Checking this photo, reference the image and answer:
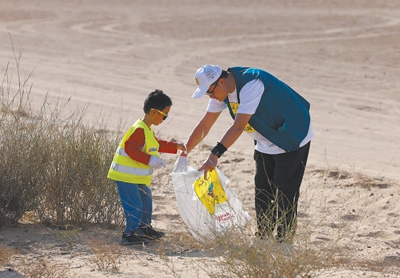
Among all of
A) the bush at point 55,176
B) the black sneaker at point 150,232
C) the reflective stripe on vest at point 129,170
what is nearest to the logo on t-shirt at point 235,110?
the reflective stripe on vest at point 129,170

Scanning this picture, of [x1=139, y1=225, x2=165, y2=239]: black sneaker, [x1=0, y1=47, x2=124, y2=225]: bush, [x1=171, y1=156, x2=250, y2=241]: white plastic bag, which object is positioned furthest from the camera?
[x1=0, y1=47, x2=124, y2=225]: bush

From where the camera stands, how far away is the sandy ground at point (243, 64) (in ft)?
23.1

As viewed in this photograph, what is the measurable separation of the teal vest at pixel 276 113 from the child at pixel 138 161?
511 mm

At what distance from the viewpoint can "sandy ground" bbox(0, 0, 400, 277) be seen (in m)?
7.04

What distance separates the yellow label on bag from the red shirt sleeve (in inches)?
16.7

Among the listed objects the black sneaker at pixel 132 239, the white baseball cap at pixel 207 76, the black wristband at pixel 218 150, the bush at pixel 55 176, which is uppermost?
the white baseball cap at pixel 207 76

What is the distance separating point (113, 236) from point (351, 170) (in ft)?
11.6

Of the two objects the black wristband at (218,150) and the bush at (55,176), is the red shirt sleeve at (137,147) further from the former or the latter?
the bush at (55,176)

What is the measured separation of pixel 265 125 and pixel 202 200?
0.69m

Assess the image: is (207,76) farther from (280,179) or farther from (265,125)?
(280,179)

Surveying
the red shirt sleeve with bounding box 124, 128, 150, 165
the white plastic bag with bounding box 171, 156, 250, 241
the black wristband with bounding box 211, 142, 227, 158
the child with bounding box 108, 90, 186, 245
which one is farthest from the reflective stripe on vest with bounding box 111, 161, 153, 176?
the black wristband with bounding box 211, 142, 227, 158

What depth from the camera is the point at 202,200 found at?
6.09 m

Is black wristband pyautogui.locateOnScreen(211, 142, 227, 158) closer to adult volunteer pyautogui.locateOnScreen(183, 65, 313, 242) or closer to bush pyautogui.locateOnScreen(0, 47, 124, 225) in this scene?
adult volunteer pyautogui.locateOnScreen(183, 65, 313, 242)

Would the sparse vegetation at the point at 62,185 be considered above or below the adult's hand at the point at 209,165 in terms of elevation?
below
